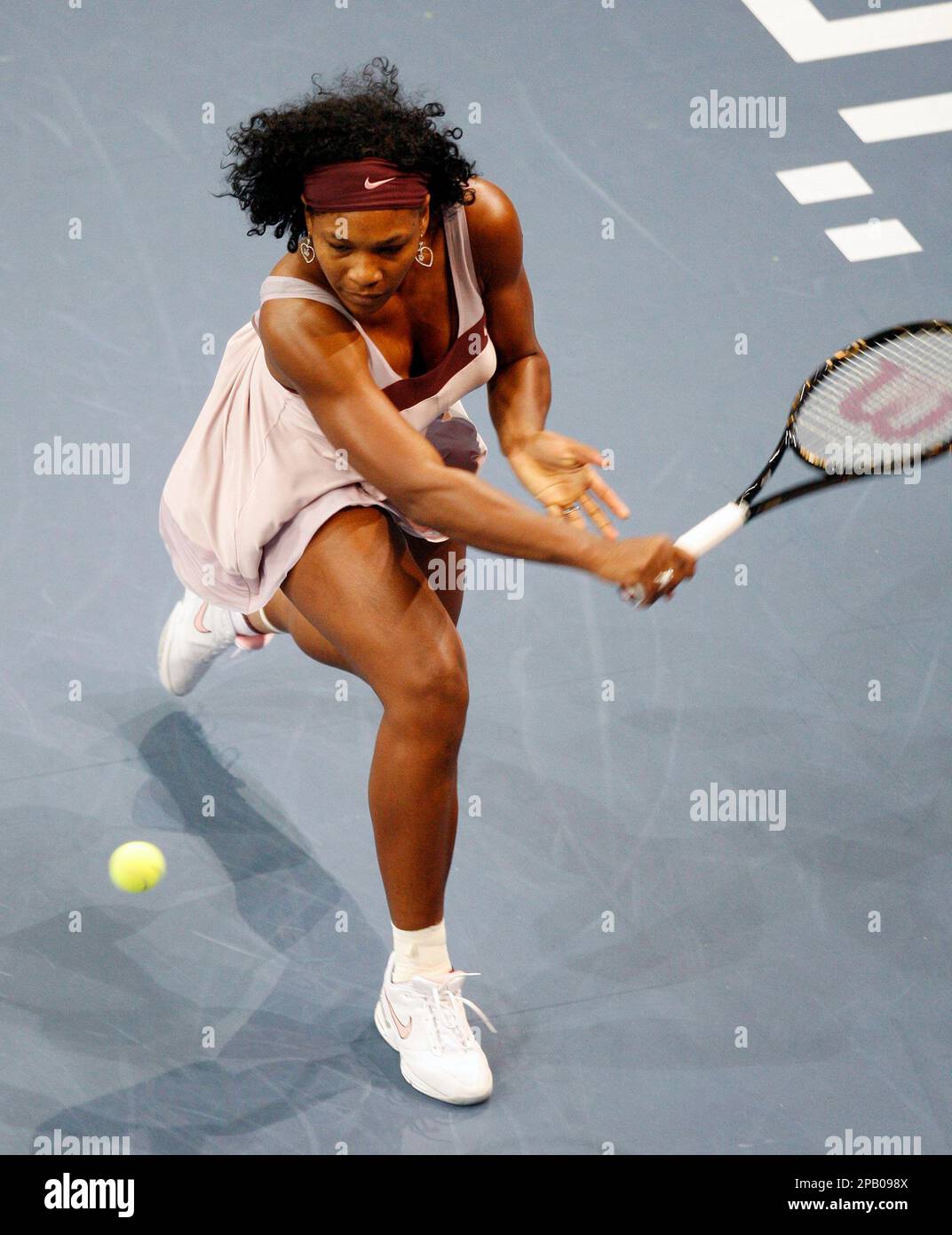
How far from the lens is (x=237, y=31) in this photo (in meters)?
4.86

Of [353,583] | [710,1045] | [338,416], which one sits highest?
[338,416]

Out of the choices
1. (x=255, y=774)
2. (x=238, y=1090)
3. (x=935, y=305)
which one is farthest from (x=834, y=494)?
(x=238, y=1090)

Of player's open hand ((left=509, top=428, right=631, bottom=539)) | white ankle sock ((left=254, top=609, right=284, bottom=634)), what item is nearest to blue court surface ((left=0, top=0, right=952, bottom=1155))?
white ankle sock ((left=254, top=609, right=284, bottom=634))

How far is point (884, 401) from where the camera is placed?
8.51 ft

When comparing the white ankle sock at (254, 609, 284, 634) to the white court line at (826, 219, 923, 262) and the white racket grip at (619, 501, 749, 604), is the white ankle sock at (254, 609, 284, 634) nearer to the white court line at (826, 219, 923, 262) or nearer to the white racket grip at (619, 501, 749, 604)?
the white racket grip at (619, 501, 749, 604)

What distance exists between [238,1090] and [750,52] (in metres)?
3.60

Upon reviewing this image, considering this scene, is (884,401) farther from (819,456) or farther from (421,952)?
(421,952)

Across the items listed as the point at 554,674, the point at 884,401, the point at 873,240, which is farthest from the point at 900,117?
the point at 884,401

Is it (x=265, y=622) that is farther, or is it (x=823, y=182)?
(x=823, y=182)

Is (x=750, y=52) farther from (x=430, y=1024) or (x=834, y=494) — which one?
(x=430, y=1024)

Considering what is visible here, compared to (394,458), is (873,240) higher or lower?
lower

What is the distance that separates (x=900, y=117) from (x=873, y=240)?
55 centimetres

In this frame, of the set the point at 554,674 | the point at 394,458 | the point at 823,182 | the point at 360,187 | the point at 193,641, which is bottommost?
the point at 554,674

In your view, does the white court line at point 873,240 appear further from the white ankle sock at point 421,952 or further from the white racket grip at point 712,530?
the white ankle sock at point 421,952
